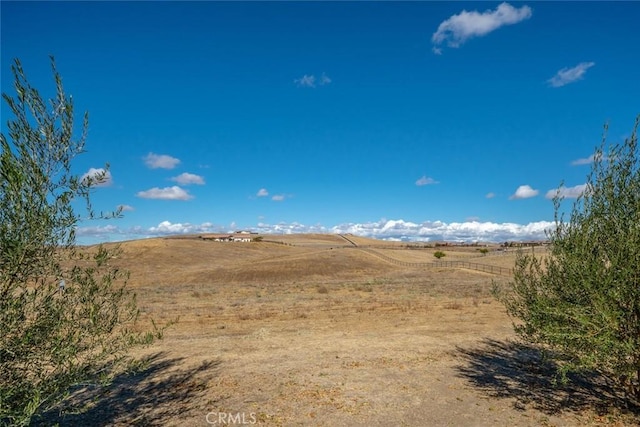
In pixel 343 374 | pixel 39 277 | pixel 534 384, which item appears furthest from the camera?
pixel 343 374

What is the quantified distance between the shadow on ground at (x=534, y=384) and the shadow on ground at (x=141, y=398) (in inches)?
403

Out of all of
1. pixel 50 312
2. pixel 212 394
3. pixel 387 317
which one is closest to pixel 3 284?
pixel 50 312

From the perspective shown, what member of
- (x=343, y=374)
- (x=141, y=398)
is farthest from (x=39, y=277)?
(x=343, y=374)

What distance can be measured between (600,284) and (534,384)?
20.5 feet

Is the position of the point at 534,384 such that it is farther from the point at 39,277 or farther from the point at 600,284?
the point at 39,277

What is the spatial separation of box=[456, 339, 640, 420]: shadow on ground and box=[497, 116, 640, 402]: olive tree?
3.26 feet

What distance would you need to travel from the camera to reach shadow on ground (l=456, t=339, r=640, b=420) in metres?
11.5

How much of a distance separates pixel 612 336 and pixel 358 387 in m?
7.84

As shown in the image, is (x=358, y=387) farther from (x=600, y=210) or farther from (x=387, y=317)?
(x=387, y=317)

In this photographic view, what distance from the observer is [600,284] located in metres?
9.07

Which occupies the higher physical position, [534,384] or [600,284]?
[600,284]

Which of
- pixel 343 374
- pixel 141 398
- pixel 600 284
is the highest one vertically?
pixel 600 284

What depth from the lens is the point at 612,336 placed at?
8992mm

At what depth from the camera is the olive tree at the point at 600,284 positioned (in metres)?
8.87
